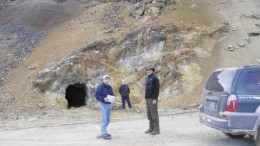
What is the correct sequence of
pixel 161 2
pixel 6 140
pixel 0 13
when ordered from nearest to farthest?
pixel 6 140
pixel 161 2
pixel 0 13

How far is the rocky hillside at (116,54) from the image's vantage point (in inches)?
838

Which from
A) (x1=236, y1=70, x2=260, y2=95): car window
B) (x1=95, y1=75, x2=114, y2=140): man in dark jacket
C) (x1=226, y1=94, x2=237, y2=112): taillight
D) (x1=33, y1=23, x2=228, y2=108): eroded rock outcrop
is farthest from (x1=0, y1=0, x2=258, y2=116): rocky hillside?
(x1=226, y1=94, x2=237, y2=112): taillight

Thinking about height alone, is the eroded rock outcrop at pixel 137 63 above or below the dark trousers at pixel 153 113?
above

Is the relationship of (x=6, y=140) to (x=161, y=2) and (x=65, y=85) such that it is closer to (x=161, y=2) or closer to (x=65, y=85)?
(x=65, y=85)

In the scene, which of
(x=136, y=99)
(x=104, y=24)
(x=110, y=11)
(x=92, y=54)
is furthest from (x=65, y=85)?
(x=110, y=11)

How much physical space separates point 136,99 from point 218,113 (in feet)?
39.9

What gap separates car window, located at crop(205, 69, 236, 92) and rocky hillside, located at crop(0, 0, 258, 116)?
9.83 meters

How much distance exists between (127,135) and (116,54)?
11915 mm

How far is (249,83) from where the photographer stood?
8977 mm

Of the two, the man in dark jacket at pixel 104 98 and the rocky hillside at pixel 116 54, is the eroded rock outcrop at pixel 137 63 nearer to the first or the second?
the rocky hillside at pixel 116 54

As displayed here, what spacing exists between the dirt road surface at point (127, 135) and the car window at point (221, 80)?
58.6 inches

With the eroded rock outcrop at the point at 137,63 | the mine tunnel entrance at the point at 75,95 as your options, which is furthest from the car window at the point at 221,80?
the mine tunnel entrance at the point at 75,95

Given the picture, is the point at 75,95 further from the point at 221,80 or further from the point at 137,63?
the point at 221,80

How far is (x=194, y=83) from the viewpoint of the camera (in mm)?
21453
